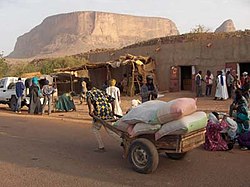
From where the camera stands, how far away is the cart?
21.5 feet

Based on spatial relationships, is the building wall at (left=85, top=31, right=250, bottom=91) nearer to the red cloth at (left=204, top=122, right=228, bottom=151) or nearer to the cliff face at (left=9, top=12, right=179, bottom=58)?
the red cloth at (left=204, top=122, right=228, bottom=151)

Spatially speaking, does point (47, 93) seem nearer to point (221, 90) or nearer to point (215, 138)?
point (221, 90)

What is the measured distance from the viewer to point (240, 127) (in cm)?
863

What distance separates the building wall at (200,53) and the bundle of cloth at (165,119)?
15.6m

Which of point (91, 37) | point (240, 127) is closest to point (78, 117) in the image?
point (240, 127)

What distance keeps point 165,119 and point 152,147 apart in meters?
0.55

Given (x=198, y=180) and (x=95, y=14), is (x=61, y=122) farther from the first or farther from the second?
(x=95, y=14)

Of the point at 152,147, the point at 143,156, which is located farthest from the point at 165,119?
the point at 143,156

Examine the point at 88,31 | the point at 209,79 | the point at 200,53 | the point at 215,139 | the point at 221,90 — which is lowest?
the point at 215,139

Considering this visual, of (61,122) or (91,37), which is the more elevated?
A: (91,37)

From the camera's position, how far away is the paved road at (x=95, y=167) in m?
6.22

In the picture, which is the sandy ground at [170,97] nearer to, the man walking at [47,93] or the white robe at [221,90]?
the white robe at [221,90]

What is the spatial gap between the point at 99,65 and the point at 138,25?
105719 mm

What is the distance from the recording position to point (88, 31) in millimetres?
118500
